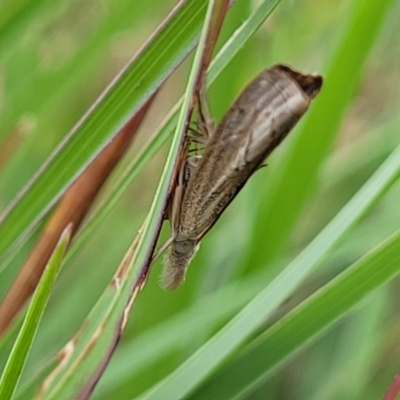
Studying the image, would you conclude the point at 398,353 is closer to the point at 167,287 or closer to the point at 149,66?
the point at 167,287

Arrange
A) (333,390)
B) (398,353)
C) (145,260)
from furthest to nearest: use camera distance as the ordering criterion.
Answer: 1. (398,353)
2. (333,390)
3. (145,260)

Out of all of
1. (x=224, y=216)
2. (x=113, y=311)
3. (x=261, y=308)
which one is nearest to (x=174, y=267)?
(x=261, y=308)

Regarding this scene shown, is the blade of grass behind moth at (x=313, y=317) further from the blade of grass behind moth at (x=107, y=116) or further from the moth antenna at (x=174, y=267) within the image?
the blade of grass behind moth at (x=107, y=116)

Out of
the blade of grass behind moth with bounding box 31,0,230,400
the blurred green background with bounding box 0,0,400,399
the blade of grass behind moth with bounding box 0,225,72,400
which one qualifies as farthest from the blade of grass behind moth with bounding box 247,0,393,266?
the blade of grass behind moth with bounding box 0,225,72,400

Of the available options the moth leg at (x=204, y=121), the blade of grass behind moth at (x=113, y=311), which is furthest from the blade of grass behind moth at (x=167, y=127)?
the blade of grass behind moth at (x=113, y=311)

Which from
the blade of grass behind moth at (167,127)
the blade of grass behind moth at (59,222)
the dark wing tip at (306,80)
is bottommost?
the blade of grass behind moth at (59,222)

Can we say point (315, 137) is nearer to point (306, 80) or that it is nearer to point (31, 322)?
point (306, 80)

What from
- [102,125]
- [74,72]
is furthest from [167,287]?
[74,72]
